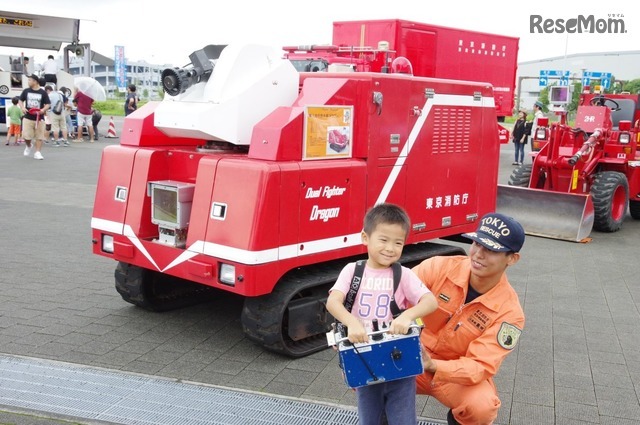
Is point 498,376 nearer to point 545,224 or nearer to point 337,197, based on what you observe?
point 337,197

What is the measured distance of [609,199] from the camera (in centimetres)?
1043

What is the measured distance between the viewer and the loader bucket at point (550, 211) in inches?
391

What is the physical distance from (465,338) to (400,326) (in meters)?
0.62

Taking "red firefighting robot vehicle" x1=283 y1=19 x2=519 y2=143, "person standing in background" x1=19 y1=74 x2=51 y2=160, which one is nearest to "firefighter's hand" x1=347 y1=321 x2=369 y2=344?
"red firefighting robot vehicle" x1=283 y1=19 x2=519 y2=143

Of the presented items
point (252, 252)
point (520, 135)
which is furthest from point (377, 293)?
point (520, 135)

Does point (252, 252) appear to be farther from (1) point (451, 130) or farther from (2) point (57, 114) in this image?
(2) point (57, 114)

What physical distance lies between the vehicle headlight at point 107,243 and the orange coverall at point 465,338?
2.90 meters

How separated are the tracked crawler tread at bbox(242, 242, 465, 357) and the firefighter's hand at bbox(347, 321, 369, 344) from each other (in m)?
1.96

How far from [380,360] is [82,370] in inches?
101

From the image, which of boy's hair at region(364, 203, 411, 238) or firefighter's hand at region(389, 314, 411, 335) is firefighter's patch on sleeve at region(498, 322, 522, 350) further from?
boy's hair at region(364, 203, 411, 238)

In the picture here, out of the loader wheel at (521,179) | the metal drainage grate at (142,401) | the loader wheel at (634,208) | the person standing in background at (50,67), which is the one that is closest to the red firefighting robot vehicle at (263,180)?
the metal drainage grate at (142,401)

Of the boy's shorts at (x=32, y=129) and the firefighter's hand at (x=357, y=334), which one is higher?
the boy's shorts at (x=32, y=129)

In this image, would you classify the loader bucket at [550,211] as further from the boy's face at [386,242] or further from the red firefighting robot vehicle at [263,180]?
the boy's face at [386,242]

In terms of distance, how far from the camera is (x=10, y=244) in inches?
319
